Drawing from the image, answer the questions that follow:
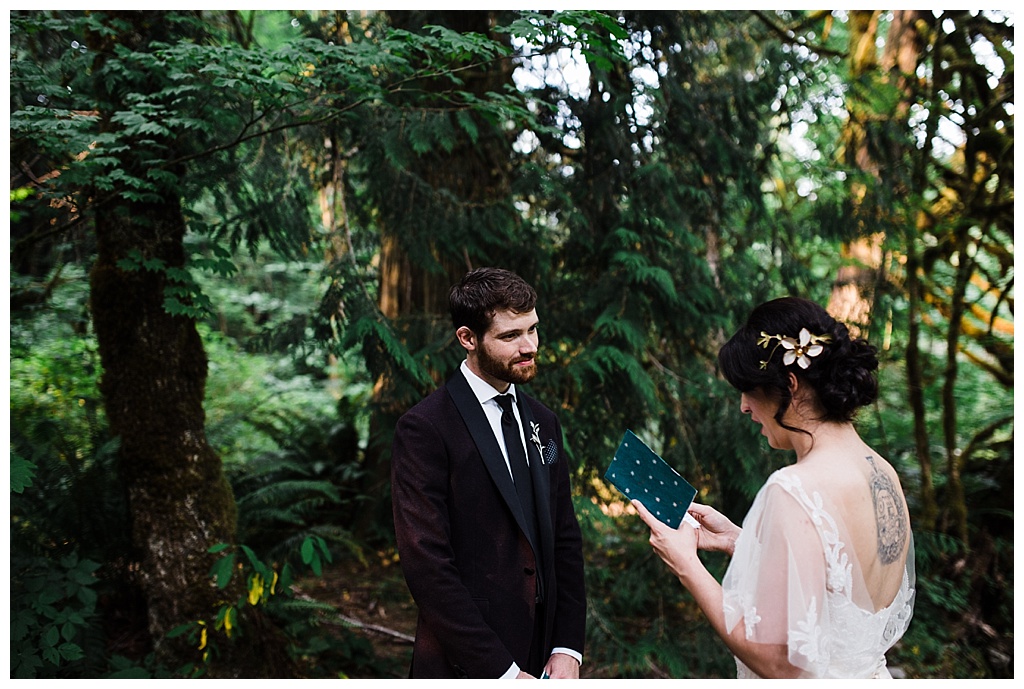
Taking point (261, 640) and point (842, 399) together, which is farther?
point (261, 640)

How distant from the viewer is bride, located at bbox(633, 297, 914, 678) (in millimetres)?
1885

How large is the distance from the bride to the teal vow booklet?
10cm

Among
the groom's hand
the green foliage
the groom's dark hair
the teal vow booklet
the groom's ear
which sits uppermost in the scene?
the groom's dark hair

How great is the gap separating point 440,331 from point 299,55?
2002 mm

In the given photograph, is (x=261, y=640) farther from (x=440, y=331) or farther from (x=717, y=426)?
(x=717, y=426)

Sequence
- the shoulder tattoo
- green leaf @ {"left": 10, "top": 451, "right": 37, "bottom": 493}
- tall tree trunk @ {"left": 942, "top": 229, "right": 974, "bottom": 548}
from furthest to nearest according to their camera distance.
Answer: tall tree trunk @ {"left": 942, "top": 229, "right": 974, "bottom": 548}, green leaf @ {"left": 10, "top": 451, "right": 37, "bottom": 493}, the shoulder tattoo

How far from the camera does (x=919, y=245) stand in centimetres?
640

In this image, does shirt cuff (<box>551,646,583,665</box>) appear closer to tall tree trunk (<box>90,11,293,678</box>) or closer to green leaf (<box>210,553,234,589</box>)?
green leaf (<box>210,553,234,589</box>)

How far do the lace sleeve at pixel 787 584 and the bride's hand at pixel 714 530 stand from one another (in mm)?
457

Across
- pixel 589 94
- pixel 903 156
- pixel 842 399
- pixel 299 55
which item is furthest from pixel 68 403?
pixel 903 156

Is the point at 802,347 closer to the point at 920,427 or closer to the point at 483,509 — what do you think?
the point at 483,509

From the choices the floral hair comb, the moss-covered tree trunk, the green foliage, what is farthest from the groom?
the moss-covered tree trunk

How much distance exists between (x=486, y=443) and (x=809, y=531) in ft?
3.38

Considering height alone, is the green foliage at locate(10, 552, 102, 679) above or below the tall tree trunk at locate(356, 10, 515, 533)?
below
